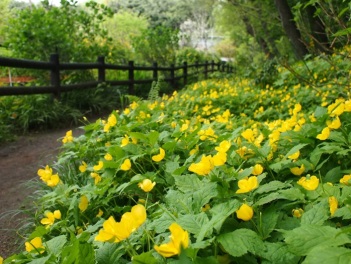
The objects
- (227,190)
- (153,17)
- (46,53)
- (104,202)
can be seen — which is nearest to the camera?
(227,190)

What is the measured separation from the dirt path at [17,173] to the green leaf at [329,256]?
1.65 meters

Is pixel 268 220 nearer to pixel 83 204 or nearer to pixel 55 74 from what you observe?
pixel 83 204

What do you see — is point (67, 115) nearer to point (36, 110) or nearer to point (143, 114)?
point (36, 110)

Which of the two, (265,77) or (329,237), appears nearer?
(329,237)

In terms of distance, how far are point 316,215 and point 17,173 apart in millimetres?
2952

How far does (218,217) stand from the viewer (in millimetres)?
1019

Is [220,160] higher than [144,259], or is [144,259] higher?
[220,160]

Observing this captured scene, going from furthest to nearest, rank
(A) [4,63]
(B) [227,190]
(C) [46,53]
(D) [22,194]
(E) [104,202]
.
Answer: (C) [46,53]
(A) [4,63]
(D) [22,194]
(E) [104,202]
(B) [227,190]

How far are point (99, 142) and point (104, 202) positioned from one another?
0.99m

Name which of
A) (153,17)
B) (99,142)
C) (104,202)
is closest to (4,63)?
(99,142)

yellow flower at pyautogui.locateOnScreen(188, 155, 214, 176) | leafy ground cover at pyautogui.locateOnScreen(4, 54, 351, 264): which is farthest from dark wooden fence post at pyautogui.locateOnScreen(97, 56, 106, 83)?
yellow flower at pyautogui.locateOnScreen(188, 155, 214, 176)


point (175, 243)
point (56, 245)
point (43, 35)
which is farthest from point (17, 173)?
point (43, 35)

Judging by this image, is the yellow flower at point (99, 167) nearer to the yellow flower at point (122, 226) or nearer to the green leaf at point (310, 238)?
the yellow flower at point (122, 226)

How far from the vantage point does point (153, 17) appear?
47906 mm
